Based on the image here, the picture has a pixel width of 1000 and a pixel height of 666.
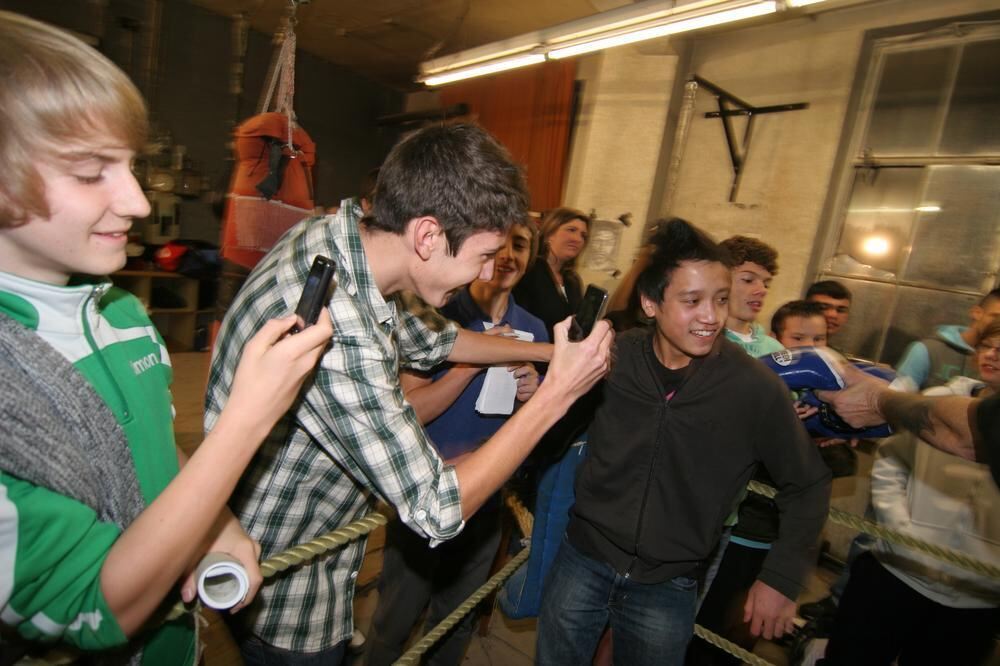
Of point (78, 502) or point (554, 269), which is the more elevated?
point (554, 269)

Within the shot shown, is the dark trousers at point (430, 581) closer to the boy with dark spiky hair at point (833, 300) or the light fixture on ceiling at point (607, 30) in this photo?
the boy with dark spiky hair at point (833, 300)

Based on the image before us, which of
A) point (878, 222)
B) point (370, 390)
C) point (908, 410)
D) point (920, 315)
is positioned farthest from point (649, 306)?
point (878, 222)

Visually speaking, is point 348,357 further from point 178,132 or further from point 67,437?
point 178,132

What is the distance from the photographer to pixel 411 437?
1062mm

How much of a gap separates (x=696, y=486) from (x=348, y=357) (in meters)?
1.29

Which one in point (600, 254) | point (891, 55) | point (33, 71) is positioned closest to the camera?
point (33, 71)

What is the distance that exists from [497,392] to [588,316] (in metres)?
0.79

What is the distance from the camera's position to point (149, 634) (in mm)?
965

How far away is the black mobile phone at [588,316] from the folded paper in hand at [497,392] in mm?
730

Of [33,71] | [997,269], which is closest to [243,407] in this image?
[33,71]

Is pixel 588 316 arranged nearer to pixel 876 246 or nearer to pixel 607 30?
pixel 607 30

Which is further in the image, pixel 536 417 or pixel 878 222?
pixel 878 222

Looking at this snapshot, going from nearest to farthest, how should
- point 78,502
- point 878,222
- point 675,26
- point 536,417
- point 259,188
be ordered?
point 78,502 < point 536,417 < point 259,188 < point 675,26 < point 878,222

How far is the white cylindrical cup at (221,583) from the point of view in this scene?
2.89ft
